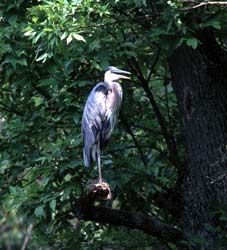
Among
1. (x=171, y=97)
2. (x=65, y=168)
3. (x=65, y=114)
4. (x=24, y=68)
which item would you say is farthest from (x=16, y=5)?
(x=171, y=97)

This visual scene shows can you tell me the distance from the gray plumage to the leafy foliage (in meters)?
0.13

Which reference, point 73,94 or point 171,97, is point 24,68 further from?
point 171,97

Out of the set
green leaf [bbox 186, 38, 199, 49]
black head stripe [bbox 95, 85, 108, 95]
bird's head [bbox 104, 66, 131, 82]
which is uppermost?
green leaf [bbox 186, 38, 199, 49]

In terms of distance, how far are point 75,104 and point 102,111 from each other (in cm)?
31

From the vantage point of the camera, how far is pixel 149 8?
588cm

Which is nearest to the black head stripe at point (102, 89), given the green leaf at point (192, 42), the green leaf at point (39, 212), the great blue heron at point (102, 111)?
the great blue heron at point (102, 111)

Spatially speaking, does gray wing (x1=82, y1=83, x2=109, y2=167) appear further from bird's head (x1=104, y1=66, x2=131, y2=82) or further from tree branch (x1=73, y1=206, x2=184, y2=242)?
tree branch (x1=73, y1=206, x2=184, y2=242)

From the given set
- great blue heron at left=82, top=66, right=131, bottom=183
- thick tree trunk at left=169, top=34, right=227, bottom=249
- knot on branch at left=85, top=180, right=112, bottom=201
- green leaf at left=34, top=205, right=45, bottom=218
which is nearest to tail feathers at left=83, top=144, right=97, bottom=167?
great blue heron at left=82, top=66, right=131, bottom=183

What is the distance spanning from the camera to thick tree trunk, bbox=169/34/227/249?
5.85 meters

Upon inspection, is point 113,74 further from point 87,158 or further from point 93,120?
point 87,158

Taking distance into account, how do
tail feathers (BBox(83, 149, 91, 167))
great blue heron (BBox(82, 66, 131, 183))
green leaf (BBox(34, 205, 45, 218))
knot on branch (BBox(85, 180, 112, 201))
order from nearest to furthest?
1. knot on branch (BBox(85, 180, 112, 201))
2. green leaf (BBox(34, 205, 45, 218))
3. tail feathers (BBox(83, 149, 91, 167))
4. great blue heron (BBox(82, 66, 131, 183))

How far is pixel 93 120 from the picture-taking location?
19.6 ft

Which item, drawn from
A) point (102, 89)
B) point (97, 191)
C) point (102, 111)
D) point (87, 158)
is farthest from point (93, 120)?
point (97, 191)

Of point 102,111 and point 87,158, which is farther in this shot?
point 102,111
